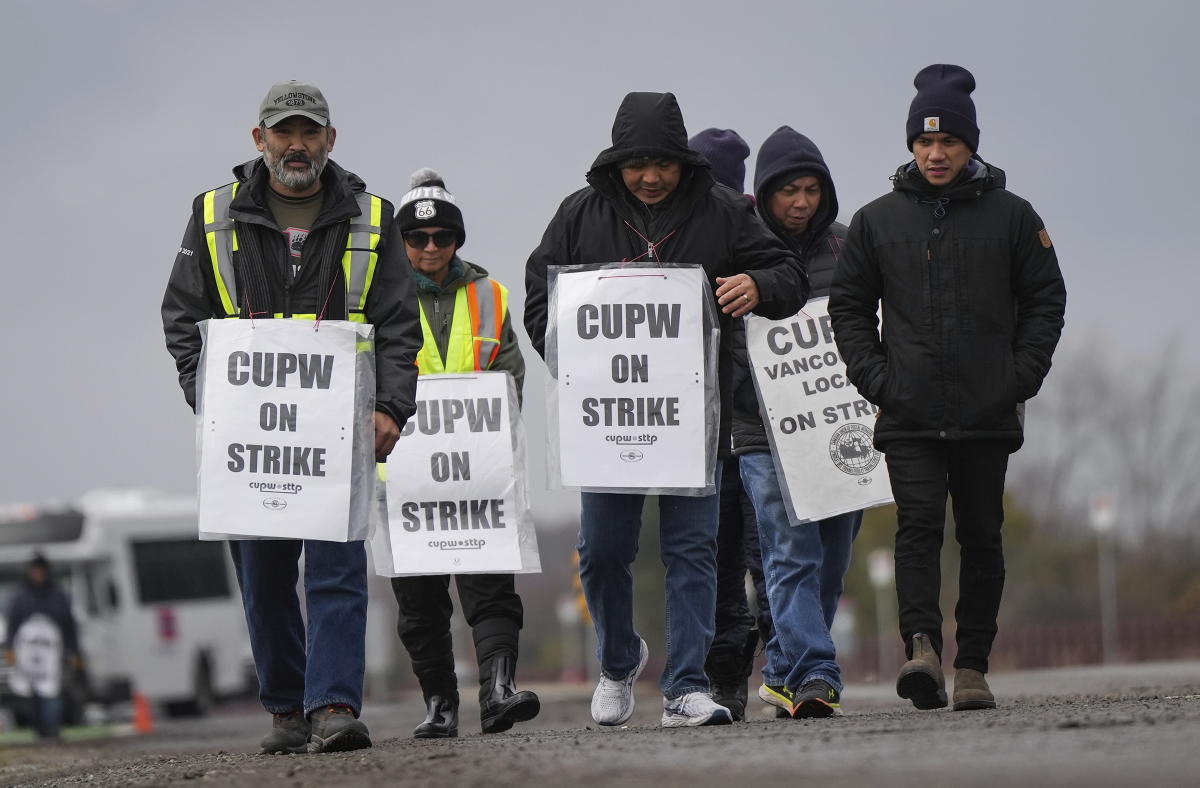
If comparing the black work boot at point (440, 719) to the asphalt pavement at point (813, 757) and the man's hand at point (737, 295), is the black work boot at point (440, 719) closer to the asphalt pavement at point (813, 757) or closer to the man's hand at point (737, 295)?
the asphalt pavement at point (813, 757)

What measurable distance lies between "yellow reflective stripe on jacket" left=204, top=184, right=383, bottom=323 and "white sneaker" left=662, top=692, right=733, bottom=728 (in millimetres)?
1849

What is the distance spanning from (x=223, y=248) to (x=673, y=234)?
1688 mm

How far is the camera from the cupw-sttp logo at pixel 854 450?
8586mm

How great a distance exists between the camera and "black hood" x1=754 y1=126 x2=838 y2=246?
28.7 ft

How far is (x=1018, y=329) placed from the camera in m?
7.69

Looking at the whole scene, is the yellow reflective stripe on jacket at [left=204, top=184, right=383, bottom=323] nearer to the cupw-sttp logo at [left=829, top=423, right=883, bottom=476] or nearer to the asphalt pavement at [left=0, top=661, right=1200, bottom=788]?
the asphalt pavement at [left=0, top=661, right=1200, bottom=788]

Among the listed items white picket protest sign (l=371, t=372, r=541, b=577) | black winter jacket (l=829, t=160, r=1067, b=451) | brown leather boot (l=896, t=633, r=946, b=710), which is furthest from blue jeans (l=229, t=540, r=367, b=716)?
black winter jacket (l=829, t=160, r=1067, b=451)

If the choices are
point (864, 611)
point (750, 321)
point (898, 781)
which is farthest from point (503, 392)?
point (864, 611)

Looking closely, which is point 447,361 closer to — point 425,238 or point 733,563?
point 425,238

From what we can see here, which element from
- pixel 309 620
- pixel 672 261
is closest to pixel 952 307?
pixel 672 261

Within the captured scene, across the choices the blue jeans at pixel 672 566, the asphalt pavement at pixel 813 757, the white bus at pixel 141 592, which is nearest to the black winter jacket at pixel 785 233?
the blue jeans at pixel 672 566

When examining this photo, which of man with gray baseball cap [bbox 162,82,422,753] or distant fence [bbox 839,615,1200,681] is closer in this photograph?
man with gray baseball cap [bbox 162,82,422,753]

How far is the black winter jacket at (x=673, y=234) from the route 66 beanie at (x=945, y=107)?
0.71 m

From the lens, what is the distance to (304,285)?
7305 millimetres
